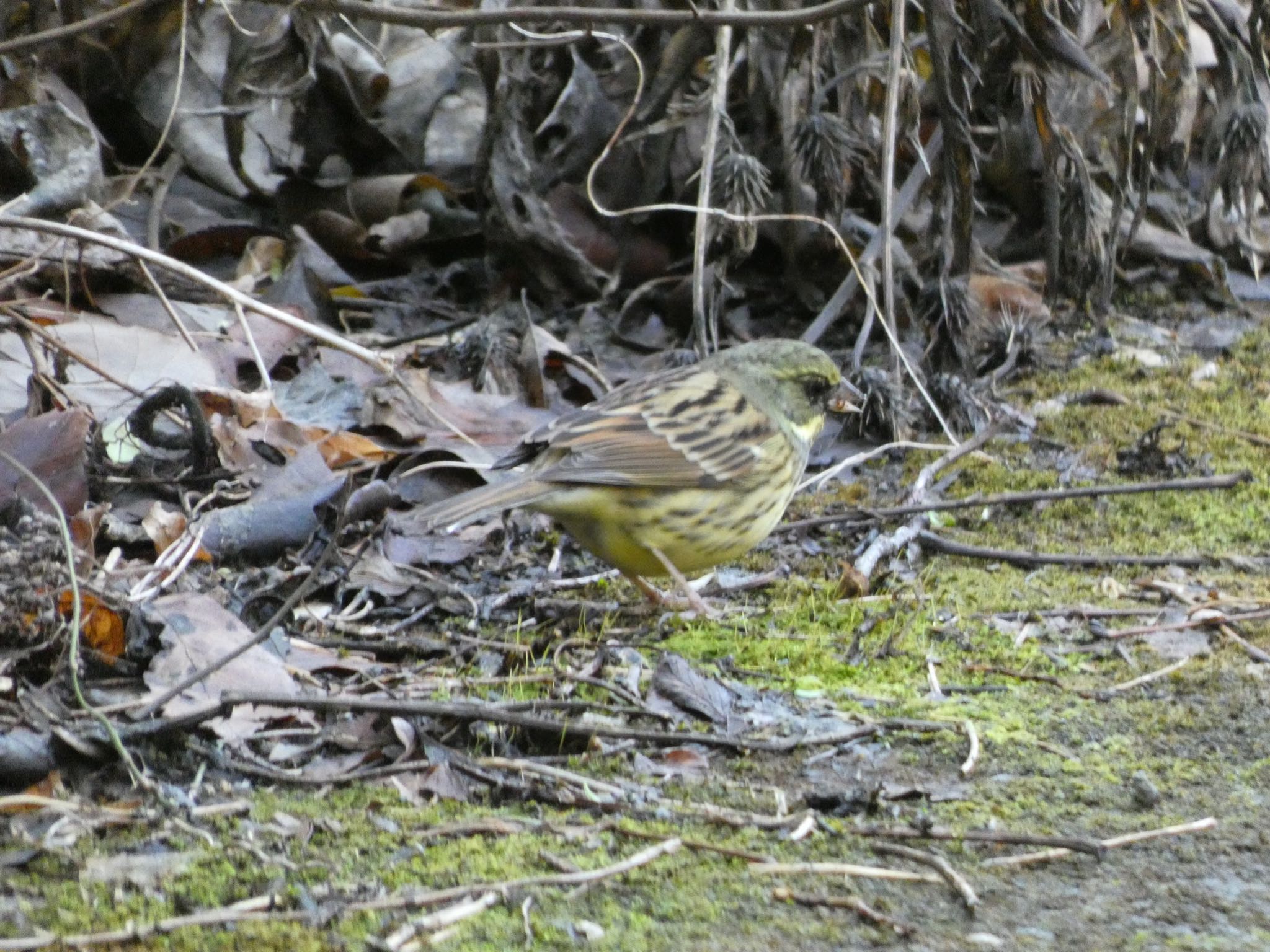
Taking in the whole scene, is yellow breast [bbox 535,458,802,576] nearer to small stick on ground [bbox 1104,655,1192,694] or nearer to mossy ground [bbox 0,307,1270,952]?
mossy ground [bbox 0,307,1270,952]

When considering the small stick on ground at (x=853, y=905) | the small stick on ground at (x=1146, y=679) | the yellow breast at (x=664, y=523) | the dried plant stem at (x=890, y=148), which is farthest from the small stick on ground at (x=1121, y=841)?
the dried plant stem at (x=890, y=148)

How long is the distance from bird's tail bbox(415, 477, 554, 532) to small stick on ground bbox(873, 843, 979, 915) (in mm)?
1712

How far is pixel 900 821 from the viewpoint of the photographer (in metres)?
Answer: 2.90

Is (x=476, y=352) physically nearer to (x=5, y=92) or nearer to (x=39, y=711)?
(x=5, y=92)

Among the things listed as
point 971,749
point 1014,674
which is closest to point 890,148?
point 1014,674

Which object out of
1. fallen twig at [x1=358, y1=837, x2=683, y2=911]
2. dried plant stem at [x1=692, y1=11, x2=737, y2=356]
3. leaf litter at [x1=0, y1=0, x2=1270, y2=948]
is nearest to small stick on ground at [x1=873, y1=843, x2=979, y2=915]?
leaf litter at [x1=0, y1=0, x2=1270, y2=948]

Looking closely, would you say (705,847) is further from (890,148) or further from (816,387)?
(890,148)

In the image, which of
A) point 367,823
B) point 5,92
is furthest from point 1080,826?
point 5,92

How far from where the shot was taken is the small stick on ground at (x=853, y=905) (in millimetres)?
2463

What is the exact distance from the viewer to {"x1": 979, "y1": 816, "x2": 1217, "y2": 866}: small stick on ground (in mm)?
2734

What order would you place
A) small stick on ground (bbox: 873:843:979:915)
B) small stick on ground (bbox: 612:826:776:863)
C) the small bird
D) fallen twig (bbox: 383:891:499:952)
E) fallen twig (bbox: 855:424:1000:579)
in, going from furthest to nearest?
fallen twig (bbox: 855:424:1000:579) → the small bird → small stick on ground (bbox: 612:826:776:863) → small stick on ground (bbox: 873:843:979:915) → fallen twig (bbox: 383:891:499:952)

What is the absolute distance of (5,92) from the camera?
618cm

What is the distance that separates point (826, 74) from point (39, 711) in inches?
190

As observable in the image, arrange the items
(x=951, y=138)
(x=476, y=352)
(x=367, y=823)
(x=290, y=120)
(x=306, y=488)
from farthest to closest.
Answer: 1. (x=290, y=120)
2. (x=476, y=352)
3. (x=951, y=138)
4. (x=306, y=488)
5. (x=367, y=823)
